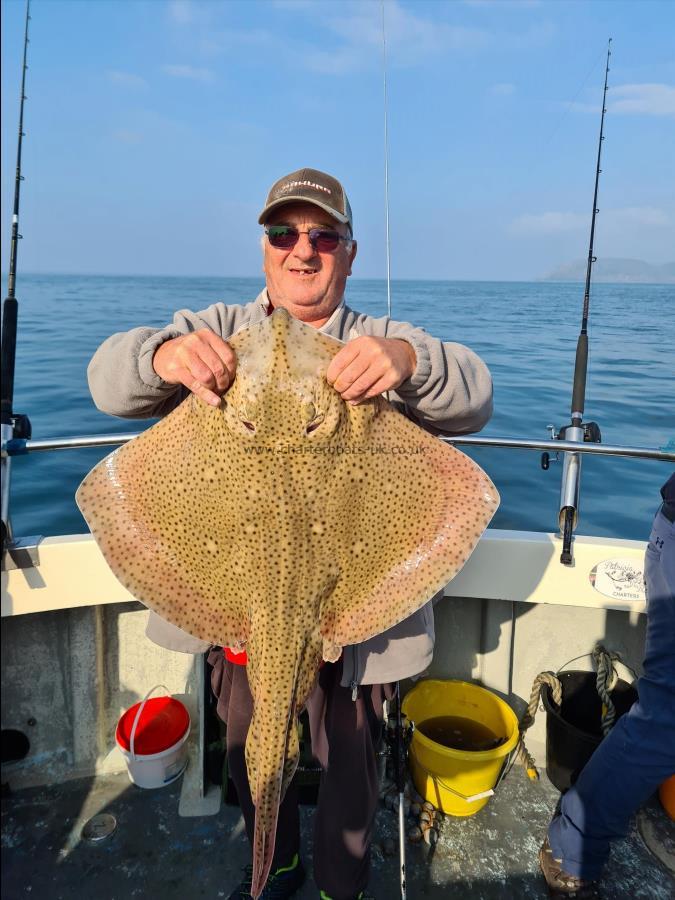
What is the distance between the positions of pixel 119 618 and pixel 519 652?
2611mm

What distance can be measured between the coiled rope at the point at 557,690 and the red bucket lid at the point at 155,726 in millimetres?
2119

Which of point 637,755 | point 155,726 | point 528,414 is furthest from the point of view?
point 528,414

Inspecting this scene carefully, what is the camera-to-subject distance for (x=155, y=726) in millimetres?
3518

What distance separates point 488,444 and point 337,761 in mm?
1834

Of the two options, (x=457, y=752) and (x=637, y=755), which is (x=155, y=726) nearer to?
(x=457, y=752)

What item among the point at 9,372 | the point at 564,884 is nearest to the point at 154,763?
the point at 564,884

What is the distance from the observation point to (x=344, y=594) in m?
2.00

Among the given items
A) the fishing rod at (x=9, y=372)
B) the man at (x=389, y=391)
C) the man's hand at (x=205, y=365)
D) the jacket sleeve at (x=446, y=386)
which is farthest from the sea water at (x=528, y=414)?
the man's hand at (x=205, y=365)

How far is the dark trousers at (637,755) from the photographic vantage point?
263cm

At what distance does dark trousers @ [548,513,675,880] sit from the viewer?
2627 millimetres

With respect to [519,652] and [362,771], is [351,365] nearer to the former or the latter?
[362,771]

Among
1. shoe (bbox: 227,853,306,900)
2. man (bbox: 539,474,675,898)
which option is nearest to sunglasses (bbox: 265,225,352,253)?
man (bbox: 539,474,675,898)

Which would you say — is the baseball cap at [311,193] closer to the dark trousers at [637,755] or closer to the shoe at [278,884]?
the dark trousers at [637,755]

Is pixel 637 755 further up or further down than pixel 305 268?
further down
